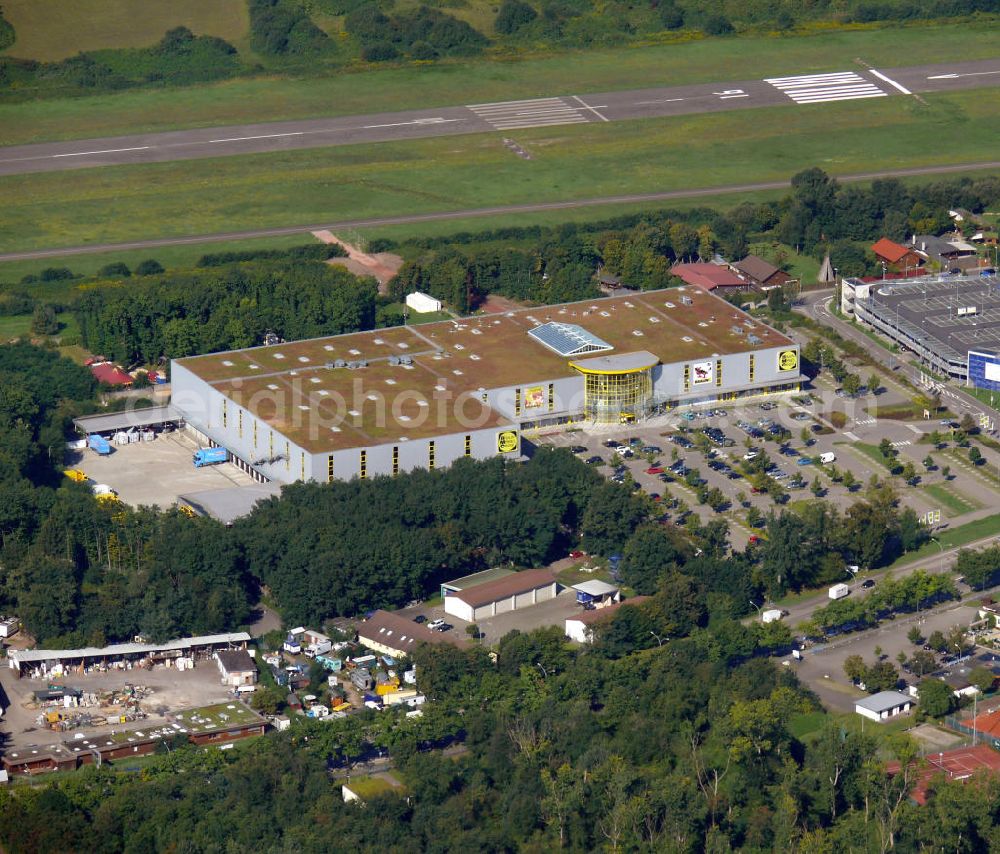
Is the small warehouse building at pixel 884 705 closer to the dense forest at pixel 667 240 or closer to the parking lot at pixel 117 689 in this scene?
the parking lot at pixel 117 689

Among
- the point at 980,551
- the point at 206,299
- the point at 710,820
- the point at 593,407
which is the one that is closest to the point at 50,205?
the point at 206,299

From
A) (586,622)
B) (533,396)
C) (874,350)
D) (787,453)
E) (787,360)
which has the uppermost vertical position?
(533,396)

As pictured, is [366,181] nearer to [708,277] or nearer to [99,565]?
[708,277]

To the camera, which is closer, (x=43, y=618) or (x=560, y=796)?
(x=560, y=796)

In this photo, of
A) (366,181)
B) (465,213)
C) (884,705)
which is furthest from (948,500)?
(366,181)

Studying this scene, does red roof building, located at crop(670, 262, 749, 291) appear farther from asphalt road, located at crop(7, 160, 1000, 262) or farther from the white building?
asphalt road, located at crop(7, 160, 1000, 262)

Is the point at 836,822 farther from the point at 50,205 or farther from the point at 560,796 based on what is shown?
the point at 50,205
